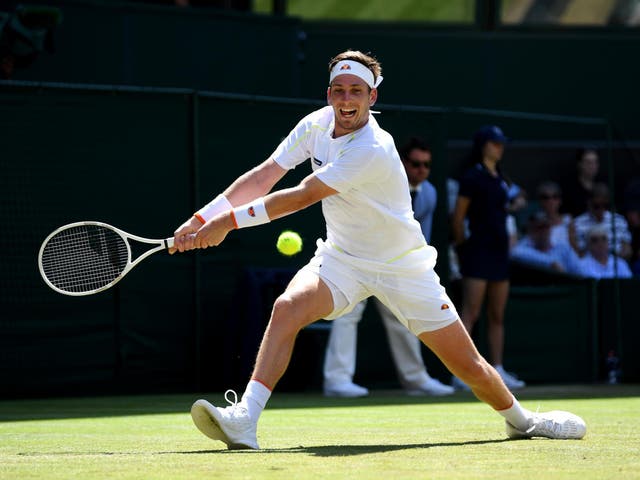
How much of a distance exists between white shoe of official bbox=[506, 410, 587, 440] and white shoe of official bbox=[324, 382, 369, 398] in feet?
12.6

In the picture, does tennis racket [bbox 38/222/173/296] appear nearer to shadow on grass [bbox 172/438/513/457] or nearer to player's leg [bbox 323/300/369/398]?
shadow on grass [bbox 172/438/513/457]

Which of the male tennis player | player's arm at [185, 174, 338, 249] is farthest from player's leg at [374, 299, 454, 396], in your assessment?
player's arm at [185, 174, 338, 249]

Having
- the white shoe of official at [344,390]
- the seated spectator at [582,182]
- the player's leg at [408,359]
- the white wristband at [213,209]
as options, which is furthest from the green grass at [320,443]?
the seated spectator at [582,182]

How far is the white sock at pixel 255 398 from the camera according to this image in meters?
6.01

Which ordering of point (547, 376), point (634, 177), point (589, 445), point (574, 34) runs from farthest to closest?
point (574, 34), point (634, 177), point (547, 376), point (589, 445)

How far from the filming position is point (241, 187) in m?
6.44

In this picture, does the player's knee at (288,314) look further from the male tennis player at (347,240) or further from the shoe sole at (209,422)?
the shoe sole at (209,422)

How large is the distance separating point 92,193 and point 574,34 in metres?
7.06

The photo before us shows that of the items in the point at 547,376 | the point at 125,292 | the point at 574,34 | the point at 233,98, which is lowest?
the point at 547,376

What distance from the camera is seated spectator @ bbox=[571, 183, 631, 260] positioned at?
12664 millimetres

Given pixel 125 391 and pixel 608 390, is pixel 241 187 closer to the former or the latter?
pixel 125 391

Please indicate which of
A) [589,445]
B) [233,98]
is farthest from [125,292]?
[589,445]

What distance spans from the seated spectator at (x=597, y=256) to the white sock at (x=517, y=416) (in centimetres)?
634

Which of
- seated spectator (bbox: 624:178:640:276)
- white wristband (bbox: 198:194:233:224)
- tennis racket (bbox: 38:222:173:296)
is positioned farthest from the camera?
seated spectator (bbox: 624:178:640:276)
